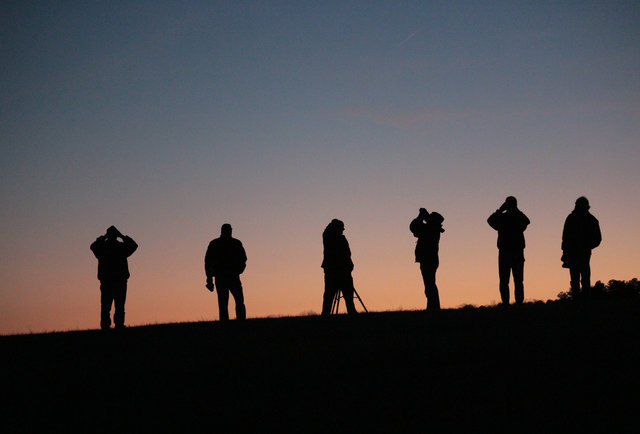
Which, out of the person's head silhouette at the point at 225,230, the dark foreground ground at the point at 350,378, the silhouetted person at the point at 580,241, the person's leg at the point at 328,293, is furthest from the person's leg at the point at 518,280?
the person's head silhouette at the point at 225,230

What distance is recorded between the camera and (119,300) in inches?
763

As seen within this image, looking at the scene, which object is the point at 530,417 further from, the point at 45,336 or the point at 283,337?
the point at 45,336

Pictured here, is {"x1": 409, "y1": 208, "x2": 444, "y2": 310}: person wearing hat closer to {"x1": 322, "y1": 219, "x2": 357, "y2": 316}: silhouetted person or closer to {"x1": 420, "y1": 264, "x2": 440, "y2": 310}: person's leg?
{"x1": 420, "y1": 264, "x2": 440, "y2": 310}: person's leg

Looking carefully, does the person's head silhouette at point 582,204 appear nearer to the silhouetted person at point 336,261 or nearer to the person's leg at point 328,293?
the silhouetted person at point 336,261

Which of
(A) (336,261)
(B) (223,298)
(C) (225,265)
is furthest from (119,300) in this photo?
(A) (336,261)

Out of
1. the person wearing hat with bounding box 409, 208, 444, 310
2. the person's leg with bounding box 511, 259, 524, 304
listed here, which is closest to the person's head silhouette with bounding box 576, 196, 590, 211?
the person's leg with bounding box 511, 259, 524, 304

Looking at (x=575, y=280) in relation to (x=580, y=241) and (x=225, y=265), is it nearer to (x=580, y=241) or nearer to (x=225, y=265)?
(x=580, y=241)

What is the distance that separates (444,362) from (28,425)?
5769 mm

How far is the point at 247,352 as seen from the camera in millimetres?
13164

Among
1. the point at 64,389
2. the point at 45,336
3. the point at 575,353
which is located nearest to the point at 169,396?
the point at 64,389

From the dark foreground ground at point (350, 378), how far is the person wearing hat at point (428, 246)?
377 centimetres

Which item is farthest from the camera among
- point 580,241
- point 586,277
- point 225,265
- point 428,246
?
point 428,246

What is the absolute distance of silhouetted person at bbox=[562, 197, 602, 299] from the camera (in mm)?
18359

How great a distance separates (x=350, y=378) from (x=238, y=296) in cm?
852
